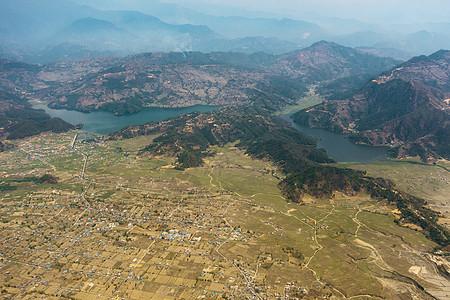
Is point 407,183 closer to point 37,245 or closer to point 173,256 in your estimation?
point 173,256

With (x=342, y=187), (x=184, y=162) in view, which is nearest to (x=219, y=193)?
(x=184, y=162)

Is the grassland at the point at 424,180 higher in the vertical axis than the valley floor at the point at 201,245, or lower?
lower

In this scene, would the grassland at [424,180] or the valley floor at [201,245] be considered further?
the grassland at [424,180]

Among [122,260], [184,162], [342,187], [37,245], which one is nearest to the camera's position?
[122,260]

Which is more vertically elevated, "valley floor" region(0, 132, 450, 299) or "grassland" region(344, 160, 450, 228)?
"valley floor" region(0, 132, 450, 299)

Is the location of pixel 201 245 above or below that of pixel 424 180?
above

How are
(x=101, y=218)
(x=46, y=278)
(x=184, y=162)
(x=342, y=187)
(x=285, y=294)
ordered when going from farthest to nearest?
(x=184, y=162) < (x=342, y=187) < (x=101, y=218) < (x=46, y=278) < (x=285, y=294)

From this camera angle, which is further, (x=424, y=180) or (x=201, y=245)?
(x=424, y=180)

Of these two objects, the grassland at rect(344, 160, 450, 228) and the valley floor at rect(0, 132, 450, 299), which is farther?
the grassland at rect(344, 160, 450, 228)
